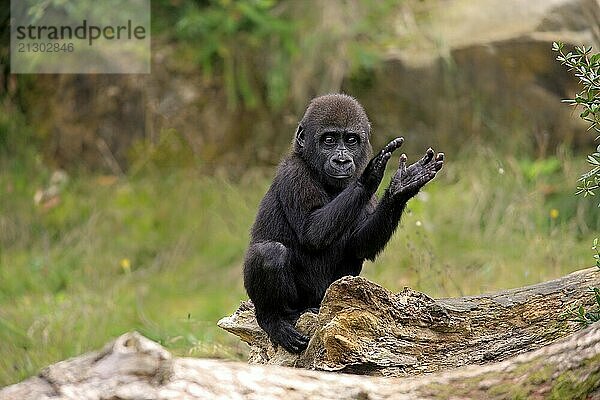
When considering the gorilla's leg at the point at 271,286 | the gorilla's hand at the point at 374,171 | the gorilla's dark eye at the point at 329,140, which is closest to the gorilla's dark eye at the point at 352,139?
the gorilla's dark eye at the point at 329,140

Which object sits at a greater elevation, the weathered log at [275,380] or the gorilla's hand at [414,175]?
the gorilla's hand at [414,175]

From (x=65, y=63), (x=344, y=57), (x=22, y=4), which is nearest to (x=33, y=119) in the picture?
(x=65, y=63)

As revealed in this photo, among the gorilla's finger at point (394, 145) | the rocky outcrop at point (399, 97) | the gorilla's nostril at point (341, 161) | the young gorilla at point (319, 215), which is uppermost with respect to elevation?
the rocky outcrop at point (399, 97)

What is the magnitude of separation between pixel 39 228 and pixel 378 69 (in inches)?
178

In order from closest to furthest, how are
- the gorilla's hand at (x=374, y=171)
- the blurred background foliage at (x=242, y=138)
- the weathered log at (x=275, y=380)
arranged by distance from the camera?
the weathered log at (x=275, y=380) → the gorilla's hand at (x=374, y=171) → the blurred background foliage at (x=242, y=138)

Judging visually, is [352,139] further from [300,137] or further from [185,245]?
[185,245]

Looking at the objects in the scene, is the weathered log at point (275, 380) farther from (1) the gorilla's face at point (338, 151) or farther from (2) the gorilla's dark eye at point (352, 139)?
(2) the gorilla's dark eye at point (352, 139)

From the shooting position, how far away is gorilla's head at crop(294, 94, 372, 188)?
562 cm

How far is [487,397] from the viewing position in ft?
10.8

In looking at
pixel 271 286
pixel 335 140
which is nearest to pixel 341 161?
pixel 335 140

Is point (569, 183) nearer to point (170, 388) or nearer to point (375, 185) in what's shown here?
point (375, 185)

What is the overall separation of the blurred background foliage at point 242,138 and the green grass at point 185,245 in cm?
3

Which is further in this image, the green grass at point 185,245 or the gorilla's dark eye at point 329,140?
the green grass at point 185,245

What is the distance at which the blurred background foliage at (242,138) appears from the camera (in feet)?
29.5
